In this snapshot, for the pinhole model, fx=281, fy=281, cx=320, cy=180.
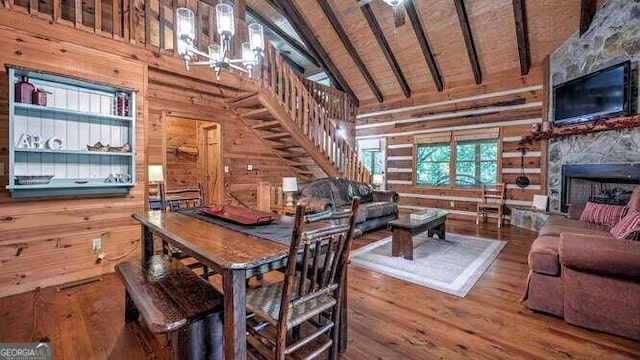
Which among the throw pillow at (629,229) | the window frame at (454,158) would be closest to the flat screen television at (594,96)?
the window frame at (454,158)

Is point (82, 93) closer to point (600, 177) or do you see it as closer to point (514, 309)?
point (514, 309)

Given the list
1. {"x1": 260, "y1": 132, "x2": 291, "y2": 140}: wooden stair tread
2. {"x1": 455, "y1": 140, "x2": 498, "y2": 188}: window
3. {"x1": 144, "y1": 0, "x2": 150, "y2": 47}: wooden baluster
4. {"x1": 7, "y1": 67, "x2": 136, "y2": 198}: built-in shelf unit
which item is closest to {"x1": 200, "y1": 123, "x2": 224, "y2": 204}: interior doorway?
{"x1": 260, "y1": 132, "x2": 291, "y2": 140}: wooden stair tread

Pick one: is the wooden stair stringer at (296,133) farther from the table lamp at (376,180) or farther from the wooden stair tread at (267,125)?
the table lamp at (376,180)

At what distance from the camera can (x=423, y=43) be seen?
579 centimetres

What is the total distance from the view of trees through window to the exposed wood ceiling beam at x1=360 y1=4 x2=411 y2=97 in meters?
1.58

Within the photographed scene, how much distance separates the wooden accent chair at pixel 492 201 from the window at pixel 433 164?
0.93 metres

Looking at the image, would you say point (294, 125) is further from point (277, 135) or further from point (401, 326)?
point (401, 326)

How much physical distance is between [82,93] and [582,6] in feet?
22.9

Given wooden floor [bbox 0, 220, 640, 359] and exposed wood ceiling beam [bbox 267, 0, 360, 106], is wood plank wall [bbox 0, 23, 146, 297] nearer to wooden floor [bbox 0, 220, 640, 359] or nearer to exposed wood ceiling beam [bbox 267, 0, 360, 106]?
wooden floor [bbox 0, 220, 640, 359]

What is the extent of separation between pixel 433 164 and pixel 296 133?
3782 millimetres

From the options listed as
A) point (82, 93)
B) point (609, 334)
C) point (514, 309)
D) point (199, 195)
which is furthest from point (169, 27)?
point (609, 334)

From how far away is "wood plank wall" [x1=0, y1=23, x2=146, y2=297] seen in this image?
101 inches

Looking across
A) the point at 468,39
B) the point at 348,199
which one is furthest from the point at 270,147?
the point at 468,39

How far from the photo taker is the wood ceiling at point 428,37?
4.87m
